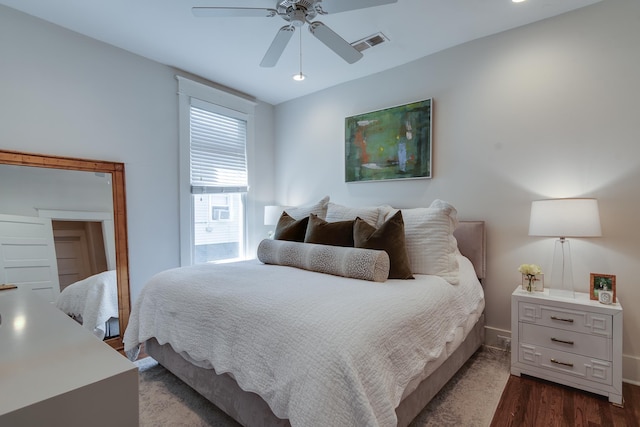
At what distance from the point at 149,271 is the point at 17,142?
1.44 m

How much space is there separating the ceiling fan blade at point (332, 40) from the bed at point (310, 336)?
4.31 ft

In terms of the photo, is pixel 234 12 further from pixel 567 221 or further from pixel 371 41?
pixel 567 221

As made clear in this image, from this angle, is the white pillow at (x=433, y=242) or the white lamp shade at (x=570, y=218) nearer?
the white lamp shade at (x=570, y=218)

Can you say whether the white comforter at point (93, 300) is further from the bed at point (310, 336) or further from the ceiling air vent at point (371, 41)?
the ceiling air vent at point (371, 41)

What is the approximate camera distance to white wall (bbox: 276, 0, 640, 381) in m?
2.12

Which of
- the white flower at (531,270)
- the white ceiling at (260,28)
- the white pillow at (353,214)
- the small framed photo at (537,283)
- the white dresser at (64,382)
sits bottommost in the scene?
the small framed photo at (537,283)

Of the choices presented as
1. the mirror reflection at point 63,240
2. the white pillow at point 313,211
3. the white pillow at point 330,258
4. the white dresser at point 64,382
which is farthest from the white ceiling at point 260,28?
the white dresser at point 64,382

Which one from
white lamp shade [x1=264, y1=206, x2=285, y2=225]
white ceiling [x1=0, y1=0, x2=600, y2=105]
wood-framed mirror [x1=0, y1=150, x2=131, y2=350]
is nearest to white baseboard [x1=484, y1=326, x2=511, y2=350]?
white lamp shade [x1=264, y1=206, x2=285, y2=225]

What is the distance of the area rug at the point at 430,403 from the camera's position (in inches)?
66.6

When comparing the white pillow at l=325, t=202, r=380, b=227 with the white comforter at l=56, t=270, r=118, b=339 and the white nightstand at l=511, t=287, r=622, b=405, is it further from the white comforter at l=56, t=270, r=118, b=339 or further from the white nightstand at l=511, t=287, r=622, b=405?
the white comforter at l=56, t=270, r=118, b=339

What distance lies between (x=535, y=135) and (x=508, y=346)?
1.72 meters

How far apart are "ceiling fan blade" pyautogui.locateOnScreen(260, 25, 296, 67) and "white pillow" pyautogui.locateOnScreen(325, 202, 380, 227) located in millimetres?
1304

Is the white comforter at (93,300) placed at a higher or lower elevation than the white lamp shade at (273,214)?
lower

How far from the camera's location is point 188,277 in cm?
203
